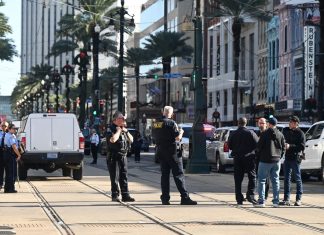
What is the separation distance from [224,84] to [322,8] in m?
51.4

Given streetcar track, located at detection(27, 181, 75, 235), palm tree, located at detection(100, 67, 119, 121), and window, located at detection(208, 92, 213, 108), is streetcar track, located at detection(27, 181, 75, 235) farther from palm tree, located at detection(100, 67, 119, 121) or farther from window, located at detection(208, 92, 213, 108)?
palm tree, located at detection(100, 67, 119, 121)

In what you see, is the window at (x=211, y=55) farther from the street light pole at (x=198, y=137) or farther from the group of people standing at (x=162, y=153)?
the group of people standing at (x=162, y=153)

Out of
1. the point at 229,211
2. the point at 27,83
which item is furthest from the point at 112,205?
the point at 27,83

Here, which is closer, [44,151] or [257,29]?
[44,151]

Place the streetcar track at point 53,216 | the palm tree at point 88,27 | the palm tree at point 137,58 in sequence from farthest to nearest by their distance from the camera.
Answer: the palm tree at point 137,58
the palm tree at point 88,27
the streetcar track at point 53,216

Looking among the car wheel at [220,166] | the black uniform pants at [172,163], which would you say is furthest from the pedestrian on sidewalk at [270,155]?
the car wheel at [220,166]

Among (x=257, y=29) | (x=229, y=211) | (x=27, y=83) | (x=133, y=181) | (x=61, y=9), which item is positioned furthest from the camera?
(x=61, y=9)

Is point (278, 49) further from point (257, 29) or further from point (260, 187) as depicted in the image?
point (260, 187)

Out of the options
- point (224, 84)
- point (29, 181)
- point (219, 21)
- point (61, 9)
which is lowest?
point (29, 181)

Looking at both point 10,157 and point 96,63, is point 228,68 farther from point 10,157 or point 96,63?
point 10,157

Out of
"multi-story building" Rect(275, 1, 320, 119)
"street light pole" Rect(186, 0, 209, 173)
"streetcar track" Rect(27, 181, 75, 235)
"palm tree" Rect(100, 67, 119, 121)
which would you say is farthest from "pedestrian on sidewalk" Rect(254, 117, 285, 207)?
"palm tree" Rect(100, 67, 119, 121)

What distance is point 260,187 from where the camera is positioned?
61.4 feet

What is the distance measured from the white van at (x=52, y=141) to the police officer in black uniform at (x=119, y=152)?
30.2 feet

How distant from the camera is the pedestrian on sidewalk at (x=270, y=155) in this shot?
1875 cm
